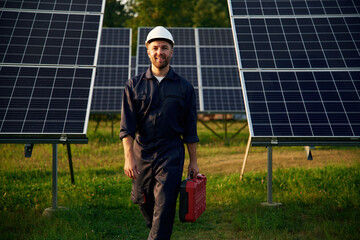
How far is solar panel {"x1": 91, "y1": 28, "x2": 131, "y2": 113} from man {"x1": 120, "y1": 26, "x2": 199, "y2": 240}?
11.9 meters

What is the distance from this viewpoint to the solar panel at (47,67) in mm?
6191

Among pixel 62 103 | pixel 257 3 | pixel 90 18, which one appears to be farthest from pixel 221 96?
pixel 62 103

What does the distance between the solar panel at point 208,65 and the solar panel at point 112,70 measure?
1075mm

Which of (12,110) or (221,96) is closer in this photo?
(12,110)

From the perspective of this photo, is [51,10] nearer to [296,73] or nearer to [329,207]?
[296,73]

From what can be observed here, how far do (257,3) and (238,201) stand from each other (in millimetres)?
4091

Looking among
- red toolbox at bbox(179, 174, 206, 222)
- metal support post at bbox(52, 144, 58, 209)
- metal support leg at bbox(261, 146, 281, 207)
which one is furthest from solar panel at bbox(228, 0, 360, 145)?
metal support post at bbox(52, 144, 58, 209)

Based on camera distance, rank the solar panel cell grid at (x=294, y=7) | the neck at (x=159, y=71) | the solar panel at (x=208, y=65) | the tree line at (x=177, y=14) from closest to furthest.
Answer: the neck at (x=159, y=71), the solar panel cell grid at (x=294, y=7), the solar panel at (x=208, y=65), the tree line at (x=177, y=14)

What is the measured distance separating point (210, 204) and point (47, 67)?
3.71m

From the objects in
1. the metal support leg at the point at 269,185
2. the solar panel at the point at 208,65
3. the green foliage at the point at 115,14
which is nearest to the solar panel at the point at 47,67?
the metal support leg at the point at 269,185

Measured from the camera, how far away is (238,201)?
24.3 ft

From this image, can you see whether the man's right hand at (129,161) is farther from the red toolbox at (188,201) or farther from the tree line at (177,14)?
the tree line at (177,14)

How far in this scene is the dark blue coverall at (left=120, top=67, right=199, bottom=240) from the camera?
4.23 meters

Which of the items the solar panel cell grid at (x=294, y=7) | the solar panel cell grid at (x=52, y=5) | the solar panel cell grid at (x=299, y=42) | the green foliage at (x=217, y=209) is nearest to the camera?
the green foliage at (x=217, y=209)
